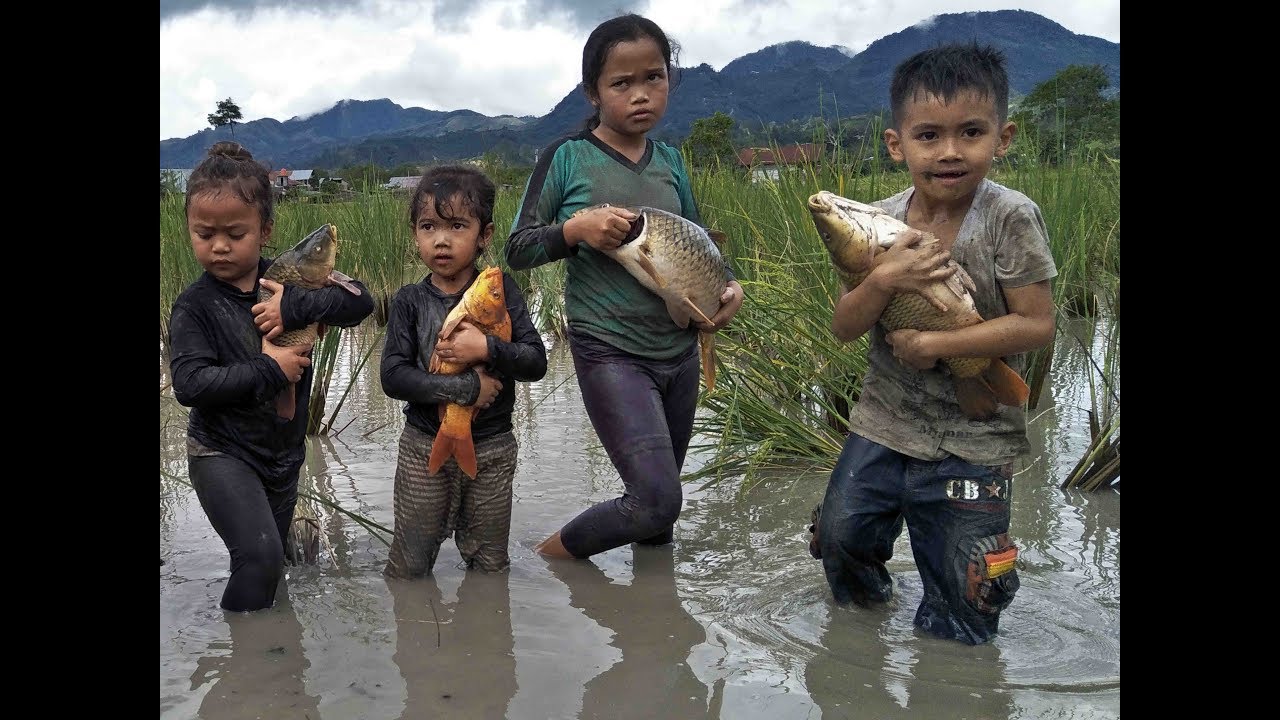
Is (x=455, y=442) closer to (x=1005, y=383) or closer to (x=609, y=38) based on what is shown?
(x=609, y=38)

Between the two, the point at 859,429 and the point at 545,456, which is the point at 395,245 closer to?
the point at 545,456

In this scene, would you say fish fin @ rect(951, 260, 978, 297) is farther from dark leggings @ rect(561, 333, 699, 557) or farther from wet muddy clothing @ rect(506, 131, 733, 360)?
dark leggings @ rect(561, 333, 699, 557)

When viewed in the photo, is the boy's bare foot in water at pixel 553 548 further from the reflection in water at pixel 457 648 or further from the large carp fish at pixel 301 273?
the large carp fish at pixel 301 273

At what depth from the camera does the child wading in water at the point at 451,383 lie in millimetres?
3078

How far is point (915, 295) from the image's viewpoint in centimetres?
248

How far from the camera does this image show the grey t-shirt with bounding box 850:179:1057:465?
8.33 feet

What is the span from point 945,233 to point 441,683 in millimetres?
1701

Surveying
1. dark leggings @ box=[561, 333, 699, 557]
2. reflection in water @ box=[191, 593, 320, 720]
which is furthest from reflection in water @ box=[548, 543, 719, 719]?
reflection in water @ box=[191, 593, 320, 720]

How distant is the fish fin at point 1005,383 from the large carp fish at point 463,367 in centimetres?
141

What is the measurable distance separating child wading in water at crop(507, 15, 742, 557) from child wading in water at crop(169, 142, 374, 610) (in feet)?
2.31

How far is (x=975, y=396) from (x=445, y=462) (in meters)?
1.60

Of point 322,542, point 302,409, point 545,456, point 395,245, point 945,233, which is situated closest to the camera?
point 945,233

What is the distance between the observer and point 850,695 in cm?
238
